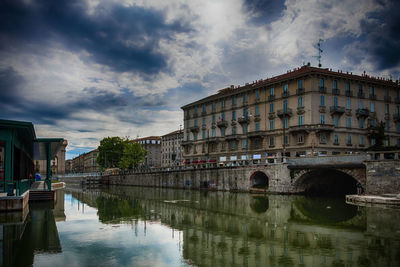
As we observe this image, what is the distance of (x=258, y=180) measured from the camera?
2244 inches

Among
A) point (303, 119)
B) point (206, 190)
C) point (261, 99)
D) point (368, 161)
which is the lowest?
point (206, 190)

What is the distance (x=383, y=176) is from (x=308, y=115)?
21.3 meters

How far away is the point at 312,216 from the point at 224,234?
10771 mm

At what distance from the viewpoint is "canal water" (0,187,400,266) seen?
48.9 ft

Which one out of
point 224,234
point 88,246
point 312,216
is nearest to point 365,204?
point 312,216

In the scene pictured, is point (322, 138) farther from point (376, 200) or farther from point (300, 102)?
point (376, 200)

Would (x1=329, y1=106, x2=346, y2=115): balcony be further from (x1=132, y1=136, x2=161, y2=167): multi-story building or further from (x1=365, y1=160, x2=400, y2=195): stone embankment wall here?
(x1=132, y1=136, x2=161, y2=167): multi-story building

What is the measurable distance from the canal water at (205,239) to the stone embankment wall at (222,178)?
1867 centimetres

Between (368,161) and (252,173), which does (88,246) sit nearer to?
(368,161)

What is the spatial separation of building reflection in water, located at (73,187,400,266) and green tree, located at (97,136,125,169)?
10316cm

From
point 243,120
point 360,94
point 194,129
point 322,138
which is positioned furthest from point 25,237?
point 194,129

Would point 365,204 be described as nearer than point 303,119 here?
Yes

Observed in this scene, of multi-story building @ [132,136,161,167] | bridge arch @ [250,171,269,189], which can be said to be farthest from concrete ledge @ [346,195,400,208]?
multi-story building @ [132,136,161,167]

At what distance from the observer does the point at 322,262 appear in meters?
14.5
